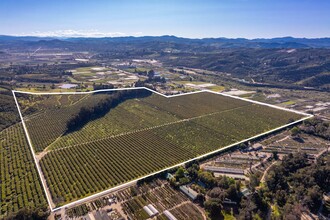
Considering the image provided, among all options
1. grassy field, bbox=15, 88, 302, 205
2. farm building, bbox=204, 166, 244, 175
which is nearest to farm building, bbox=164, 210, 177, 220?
grassy field, bbox=15, 88, 302, 205

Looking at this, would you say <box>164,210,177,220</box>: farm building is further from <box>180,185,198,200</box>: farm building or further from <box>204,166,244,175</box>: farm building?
<box>204,166,244,175</box>: farm building

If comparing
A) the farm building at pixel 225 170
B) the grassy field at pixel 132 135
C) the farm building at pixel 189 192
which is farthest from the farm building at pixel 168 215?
the farm building at pixel 225 170

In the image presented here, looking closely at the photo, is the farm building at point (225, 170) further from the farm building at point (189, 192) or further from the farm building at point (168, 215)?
the farm building at point (168, 215)

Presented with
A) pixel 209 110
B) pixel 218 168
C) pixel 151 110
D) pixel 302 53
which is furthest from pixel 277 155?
pixel 302 53

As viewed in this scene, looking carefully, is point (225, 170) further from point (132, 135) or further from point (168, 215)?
point (132, 135)

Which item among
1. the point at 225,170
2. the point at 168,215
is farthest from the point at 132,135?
the point at 168,215

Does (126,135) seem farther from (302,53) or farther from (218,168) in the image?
(302,53)
